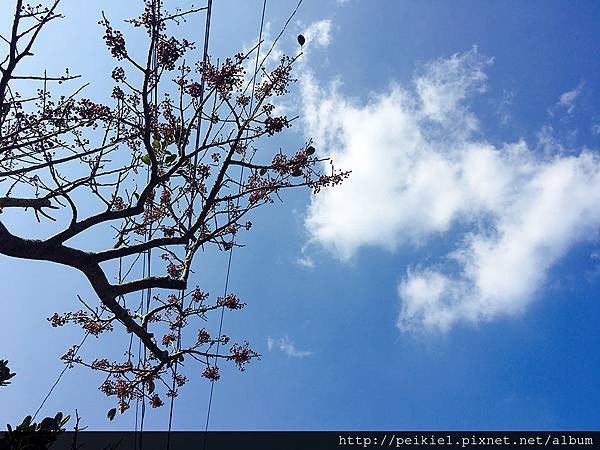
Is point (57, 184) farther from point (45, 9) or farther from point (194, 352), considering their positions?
point (194, 352)

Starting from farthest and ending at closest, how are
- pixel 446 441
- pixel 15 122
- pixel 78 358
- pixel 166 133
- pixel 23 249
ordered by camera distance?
1. pixel 446 441
2. pixel 78 358
3. pixel 166 133
4. pixel 15 122
5. pixel 23 249

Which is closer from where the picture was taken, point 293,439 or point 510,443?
point 510,443

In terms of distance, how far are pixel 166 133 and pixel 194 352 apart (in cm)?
271

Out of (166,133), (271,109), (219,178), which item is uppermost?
(271,109)

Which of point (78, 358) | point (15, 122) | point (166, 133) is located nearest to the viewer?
point (15, 122)

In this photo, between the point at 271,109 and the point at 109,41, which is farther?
the point at 271,109

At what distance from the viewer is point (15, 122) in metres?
4.16

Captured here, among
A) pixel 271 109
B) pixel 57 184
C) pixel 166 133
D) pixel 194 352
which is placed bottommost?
pixel 194 352

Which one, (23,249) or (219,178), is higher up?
(219,178)

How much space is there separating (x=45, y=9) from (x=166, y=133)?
1.55 metres

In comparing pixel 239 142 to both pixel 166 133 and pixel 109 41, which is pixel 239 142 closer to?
pixel 166 133

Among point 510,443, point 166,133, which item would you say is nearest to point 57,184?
point 166,133

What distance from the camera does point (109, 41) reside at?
155 inches

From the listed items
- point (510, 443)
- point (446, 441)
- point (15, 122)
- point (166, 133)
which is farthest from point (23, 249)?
point (510, 443)
